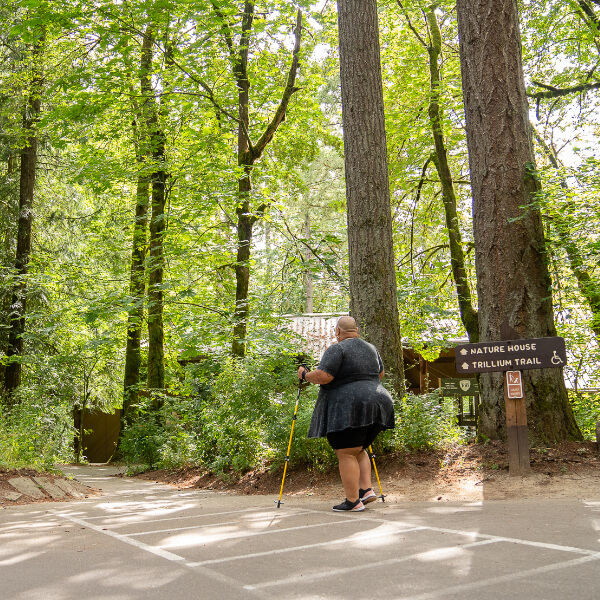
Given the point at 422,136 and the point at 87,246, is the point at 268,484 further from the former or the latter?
the point at 87,246

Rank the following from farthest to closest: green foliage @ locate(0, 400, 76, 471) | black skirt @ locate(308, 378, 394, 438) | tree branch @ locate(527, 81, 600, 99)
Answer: tree branch @ locate(527, 81, 600, 99) → green foliage @ locate(0, 400, 76, 471) → black skirt @ locate(308, 378, 394, 438)

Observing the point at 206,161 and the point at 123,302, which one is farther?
the point at 206,161

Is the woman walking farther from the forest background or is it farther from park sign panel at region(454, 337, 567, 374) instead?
the forest background

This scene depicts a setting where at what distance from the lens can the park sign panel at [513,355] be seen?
267 inches

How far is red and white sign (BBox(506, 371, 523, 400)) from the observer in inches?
273

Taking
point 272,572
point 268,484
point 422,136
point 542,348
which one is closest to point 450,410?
point 542,348

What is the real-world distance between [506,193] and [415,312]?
17.2 ft

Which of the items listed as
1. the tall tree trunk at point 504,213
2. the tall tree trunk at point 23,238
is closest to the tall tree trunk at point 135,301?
the tall tree trunk at point 23,238

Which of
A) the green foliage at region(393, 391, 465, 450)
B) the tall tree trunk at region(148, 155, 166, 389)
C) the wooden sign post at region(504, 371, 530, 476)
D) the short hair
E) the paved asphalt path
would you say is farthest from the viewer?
the tall tree trunk at region(148, 155, 166, 389)

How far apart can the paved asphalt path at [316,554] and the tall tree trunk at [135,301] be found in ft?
33.8

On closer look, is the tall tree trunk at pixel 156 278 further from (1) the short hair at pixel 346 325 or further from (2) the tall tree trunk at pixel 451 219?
(1) the short hair at pixel 346 325

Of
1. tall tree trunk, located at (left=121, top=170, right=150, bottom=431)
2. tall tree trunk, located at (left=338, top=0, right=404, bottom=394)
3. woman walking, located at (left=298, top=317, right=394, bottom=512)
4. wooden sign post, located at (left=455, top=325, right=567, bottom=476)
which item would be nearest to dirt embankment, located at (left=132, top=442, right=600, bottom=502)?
wooden sign post, located at (left=455, top=325, right=567, bottom=476)

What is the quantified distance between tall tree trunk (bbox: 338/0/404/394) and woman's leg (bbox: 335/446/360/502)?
9.89 feet

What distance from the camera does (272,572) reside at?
3.46 m
